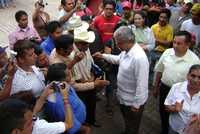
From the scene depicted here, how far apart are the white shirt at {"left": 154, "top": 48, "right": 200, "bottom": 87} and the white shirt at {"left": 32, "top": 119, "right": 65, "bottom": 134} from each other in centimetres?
201

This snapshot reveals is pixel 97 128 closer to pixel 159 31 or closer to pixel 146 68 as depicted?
pixel 146 68

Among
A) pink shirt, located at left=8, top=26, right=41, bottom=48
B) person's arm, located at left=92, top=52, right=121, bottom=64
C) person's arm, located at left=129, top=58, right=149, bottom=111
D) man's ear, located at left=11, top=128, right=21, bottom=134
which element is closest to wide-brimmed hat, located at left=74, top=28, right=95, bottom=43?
person's arm, located at left=92, top=52, right=121, bottom=64

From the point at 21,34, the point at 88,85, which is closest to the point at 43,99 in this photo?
the point at 88,85

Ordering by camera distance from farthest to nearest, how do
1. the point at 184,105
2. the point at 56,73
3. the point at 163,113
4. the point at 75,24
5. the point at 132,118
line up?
the point at 75,24, the point at 163,113, the point at 132,118, the point at 184,105, the point at 56,73

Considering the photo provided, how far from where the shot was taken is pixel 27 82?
3.74m

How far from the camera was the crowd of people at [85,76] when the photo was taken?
3443 mm

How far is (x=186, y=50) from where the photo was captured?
183 inches

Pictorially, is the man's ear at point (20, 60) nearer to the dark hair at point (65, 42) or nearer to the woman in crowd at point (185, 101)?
the dark hair at point (65, 42)

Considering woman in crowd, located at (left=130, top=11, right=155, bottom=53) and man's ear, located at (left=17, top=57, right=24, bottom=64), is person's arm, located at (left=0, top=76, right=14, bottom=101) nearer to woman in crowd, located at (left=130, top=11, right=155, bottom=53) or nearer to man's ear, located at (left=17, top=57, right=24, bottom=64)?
man's ear, located at (left=17, top=57, right=24, bottom=64)

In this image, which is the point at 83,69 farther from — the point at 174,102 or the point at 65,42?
the point at 174,102

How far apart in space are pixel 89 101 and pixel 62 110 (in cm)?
160

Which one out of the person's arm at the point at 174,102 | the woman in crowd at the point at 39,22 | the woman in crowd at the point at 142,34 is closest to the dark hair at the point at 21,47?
the person's arm at the point at 174,102

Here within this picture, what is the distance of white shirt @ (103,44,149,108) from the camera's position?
4336 millimetres

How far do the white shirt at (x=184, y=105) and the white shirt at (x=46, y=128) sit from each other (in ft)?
5.30
